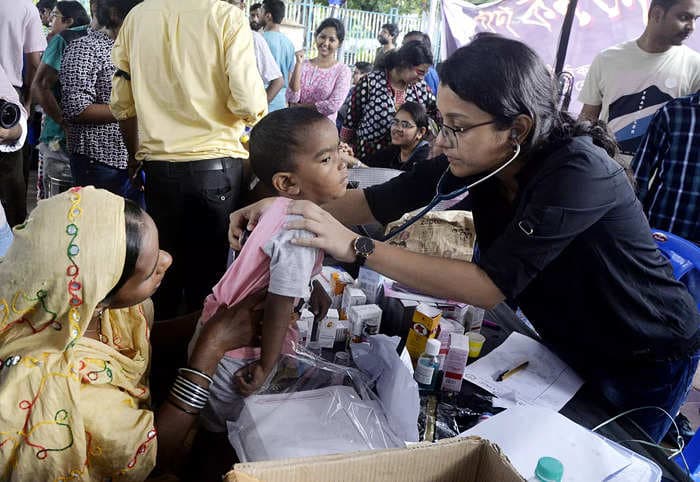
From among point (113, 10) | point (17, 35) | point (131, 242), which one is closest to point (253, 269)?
point (131, 242)

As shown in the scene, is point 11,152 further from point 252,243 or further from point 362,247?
point 362,247

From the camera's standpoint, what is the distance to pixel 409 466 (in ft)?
2.98

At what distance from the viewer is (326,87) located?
5.84 meters

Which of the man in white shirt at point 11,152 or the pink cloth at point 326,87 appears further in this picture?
the pink cloth at point 326,87

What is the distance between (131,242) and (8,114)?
3.51ft

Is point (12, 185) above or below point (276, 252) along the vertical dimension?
below

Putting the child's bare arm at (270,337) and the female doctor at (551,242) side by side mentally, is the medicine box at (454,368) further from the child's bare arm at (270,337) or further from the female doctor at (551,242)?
the child's bare arm at (270,337)

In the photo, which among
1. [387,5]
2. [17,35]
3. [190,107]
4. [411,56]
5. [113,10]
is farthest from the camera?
[387,5]

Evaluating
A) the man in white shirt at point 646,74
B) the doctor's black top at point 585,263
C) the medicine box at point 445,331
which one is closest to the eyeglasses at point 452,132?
the doctor's black top at point 585,263

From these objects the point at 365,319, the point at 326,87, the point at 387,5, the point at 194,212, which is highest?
the point at 387,5

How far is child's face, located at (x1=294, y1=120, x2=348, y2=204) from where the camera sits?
5.58 feet

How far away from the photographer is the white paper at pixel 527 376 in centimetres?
152

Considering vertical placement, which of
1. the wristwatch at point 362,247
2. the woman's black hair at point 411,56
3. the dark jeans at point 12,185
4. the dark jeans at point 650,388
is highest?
the woman's black hair at point 411,56

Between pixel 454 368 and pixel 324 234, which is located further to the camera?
pixel 454 368
